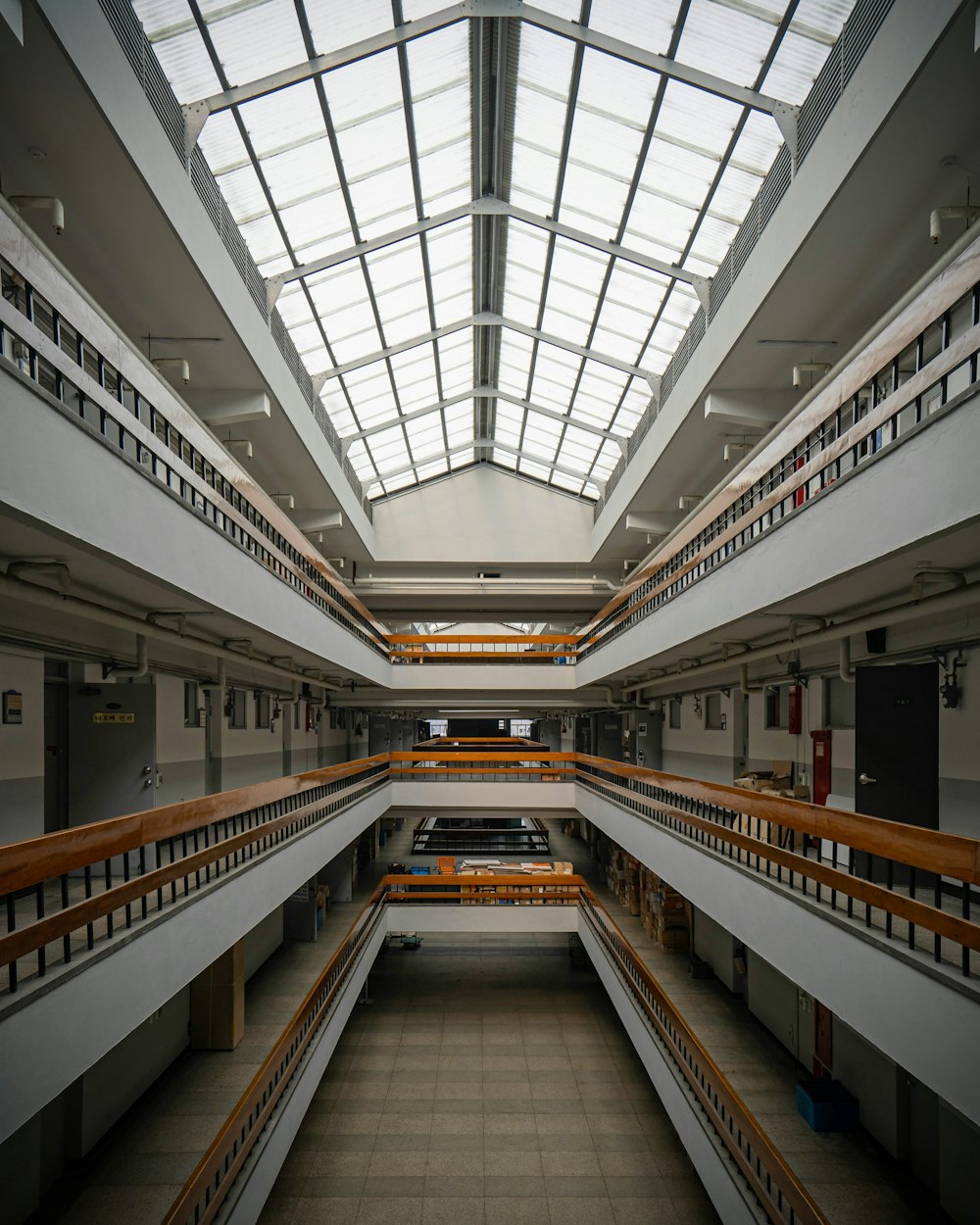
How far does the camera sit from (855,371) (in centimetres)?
597

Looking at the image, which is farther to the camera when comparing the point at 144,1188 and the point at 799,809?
the point at 144,1188

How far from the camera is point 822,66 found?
757 cm

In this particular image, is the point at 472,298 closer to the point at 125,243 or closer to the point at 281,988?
the point at 125,243

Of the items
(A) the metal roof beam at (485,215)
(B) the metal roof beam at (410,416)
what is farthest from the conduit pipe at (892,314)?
(B) the metal roof beam at (410,416)

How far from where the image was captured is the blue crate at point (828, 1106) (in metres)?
9.52

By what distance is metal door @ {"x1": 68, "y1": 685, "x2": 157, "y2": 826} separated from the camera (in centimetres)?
908

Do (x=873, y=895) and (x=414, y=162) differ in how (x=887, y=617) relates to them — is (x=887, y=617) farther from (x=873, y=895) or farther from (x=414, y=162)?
(x=414, y=162)

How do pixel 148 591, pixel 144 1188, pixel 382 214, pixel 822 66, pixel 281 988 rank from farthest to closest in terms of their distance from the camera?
1. pixel 281 988
2. pixel 382 214
3. pixel 144 1188
4. pixel 822 66
5. pixel 148 591

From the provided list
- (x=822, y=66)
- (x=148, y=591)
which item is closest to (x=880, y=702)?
(x=822, y=66)

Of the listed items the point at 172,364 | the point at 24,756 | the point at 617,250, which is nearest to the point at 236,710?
the point at 24,756

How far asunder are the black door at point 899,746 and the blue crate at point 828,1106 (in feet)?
12.4

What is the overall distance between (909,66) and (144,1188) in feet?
38.2

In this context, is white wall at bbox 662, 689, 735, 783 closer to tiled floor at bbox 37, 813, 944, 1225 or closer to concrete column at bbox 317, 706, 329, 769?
tiled floor at bbox 37, 813, 944, 1225

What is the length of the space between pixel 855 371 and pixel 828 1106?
8.27m
